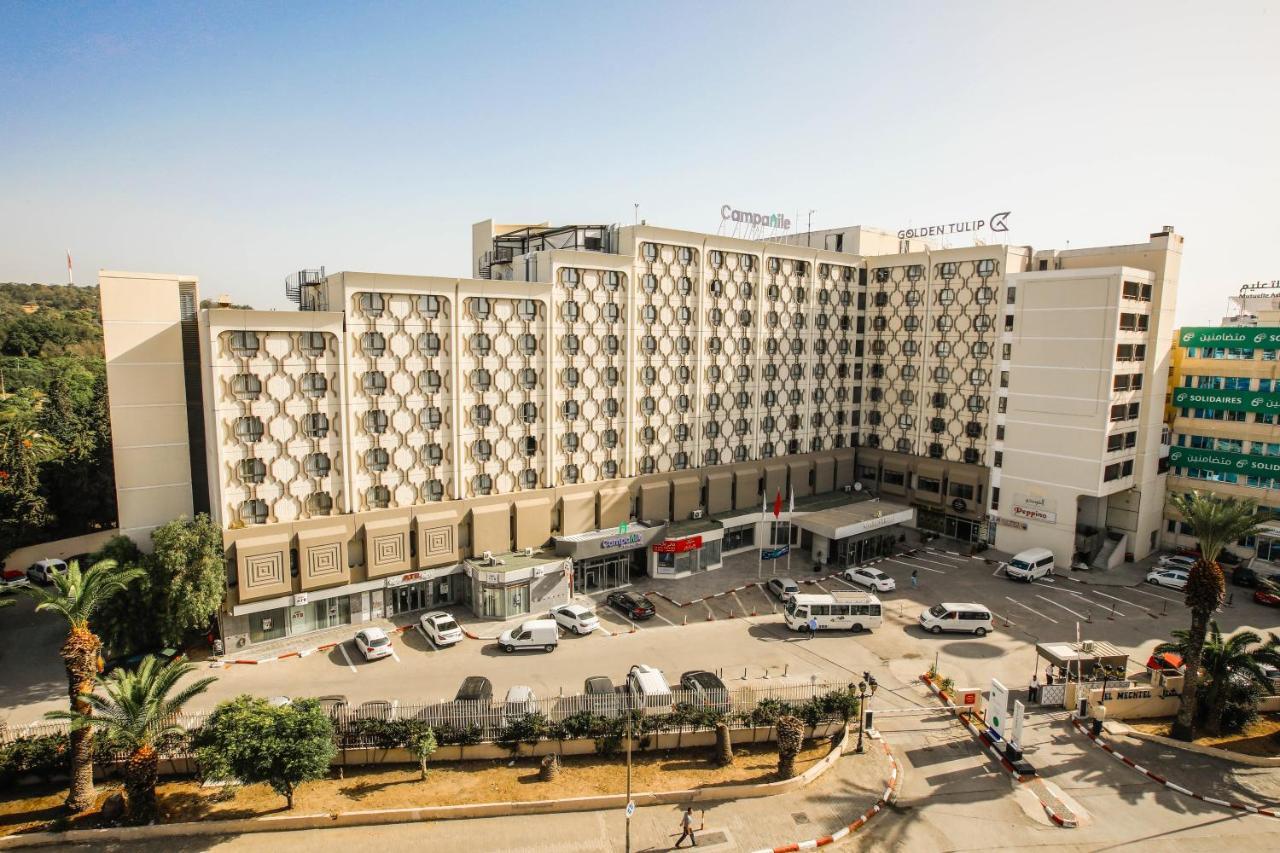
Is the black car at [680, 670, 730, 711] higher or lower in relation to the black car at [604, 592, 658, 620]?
higher

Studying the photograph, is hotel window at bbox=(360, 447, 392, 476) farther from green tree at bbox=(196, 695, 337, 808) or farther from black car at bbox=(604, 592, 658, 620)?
green tree at bbox=(196, 695, 337, 808)

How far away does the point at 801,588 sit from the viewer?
55.6 meters

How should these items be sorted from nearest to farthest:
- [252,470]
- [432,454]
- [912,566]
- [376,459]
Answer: [252,470] < [376,459] < [432,454] < [912,566]

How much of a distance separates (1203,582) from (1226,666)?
4.13 metres

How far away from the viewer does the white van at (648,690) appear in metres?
33.4

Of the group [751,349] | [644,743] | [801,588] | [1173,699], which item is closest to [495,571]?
[644,743]

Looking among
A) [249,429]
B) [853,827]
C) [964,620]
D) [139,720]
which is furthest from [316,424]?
[964,620]

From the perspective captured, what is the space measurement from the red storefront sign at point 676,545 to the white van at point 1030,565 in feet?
→ 82.2

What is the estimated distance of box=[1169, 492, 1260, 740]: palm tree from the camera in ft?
115

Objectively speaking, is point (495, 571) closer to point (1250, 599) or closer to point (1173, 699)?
point (1173, 699)

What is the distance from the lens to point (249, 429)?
43.5 meters

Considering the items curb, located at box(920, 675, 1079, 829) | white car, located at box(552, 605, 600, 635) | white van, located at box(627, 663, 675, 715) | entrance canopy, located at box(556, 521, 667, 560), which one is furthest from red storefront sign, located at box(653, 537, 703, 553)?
curb, located at box(920, 675, 1079, 829)

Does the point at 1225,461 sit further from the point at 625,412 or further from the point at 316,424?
the point at 316,424

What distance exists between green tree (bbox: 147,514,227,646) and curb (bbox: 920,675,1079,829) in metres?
40.4
